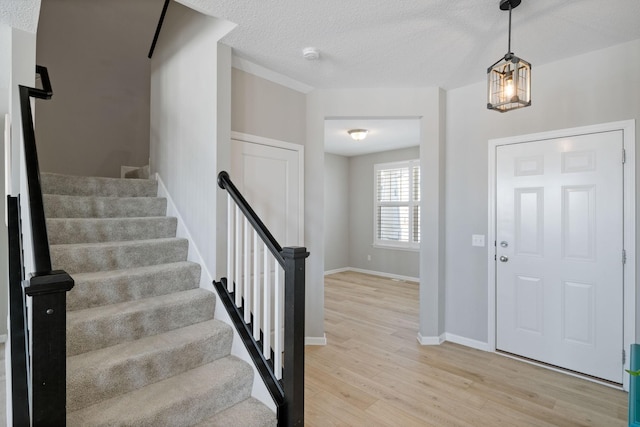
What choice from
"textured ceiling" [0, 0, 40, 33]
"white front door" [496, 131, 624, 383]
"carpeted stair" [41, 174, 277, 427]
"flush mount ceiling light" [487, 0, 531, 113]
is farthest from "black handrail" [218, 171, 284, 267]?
"white front door" [496, 131, 624, 383]

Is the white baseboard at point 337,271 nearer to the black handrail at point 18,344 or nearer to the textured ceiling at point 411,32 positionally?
the textured ceiling at point 411,32

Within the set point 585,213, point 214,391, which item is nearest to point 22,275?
point 214,391

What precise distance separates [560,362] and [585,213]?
129 cm

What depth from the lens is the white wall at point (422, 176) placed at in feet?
11.0

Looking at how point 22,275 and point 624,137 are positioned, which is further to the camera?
point 624,137

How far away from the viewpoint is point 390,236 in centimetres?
665

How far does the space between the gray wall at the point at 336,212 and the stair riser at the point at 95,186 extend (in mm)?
4053

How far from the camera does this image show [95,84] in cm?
424

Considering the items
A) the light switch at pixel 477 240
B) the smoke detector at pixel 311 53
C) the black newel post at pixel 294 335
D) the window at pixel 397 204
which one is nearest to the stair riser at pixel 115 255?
the black newel post at pixel 294 335

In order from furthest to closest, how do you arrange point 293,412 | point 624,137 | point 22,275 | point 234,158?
point 234,158 → point 624,137 → point 293,412 → point 22,275

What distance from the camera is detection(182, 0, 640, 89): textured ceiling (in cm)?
206

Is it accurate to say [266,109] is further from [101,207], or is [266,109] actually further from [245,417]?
[245,417]

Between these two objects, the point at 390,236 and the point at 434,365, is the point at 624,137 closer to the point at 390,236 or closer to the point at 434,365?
the point at 434,365

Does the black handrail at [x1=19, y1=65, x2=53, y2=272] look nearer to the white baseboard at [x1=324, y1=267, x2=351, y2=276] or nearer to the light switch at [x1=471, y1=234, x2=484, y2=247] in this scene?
the light switch at [x1=471, y1=234, x2=484, y2=247]
